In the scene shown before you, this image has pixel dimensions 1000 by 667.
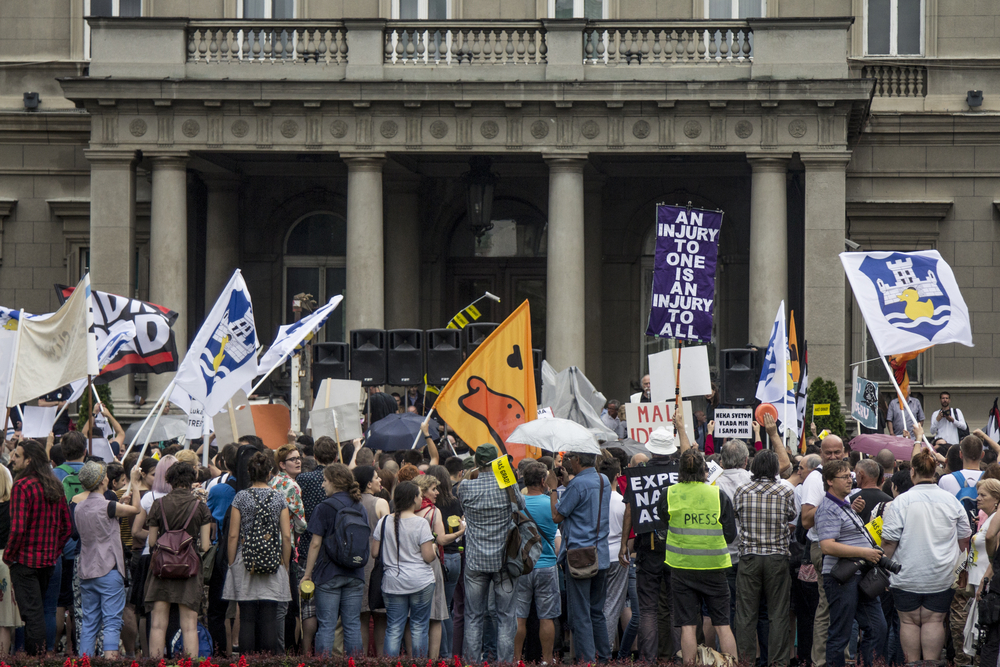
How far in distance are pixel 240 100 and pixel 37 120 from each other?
571cm

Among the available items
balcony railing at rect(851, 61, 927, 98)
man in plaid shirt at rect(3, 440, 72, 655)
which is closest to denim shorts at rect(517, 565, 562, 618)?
man in plaid shirt at rect(3, 440, 72, 655)

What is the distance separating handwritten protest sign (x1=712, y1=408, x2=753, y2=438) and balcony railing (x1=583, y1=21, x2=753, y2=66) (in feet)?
27.0

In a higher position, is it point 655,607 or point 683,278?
point 683,278

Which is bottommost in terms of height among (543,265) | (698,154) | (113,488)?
(113,488)

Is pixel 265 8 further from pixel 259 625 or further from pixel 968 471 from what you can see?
pixel 968 471

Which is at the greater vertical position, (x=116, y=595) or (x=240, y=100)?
(x=240, y=100)

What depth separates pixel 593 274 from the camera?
82.3ft

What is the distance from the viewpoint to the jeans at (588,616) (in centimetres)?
1011

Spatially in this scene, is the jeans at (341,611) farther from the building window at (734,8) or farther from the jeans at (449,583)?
the building window at (734,8)

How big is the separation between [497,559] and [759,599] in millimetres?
2103

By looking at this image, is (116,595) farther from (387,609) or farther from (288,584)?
(387,609)

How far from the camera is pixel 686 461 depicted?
9.62 meters

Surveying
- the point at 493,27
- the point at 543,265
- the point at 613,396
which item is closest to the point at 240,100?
the point at 493,27

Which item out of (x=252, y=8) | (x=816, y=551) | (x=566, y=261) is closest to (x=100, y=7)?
(x=252, y=8)
